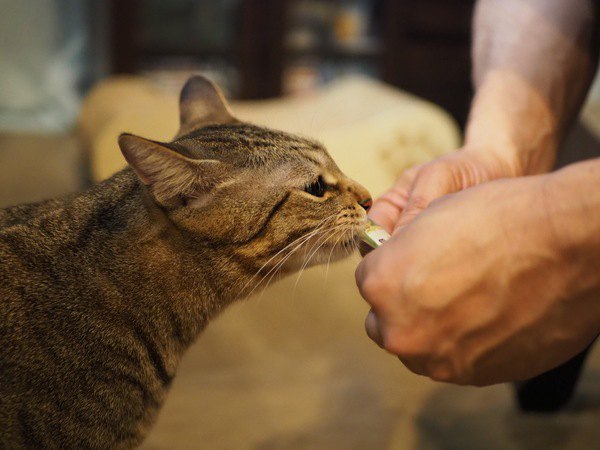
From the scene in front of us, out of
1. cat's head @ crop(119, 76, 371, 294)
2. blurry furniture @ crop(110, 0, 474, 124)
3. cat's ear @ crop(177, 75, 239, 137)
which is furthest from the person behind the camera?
blurry furniture @ crop(110, 0, 474, 124)

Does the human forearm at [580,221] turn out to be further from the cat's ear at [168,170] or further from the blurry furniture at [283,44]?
the blurry furniture at [283,44]

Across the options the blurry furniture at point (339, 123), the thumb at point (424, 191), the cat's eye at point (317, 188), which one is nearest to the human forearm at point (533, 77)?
the thumb at point (424, 191)

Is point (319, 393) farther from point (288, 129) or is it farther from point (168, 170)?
point (288, 129)

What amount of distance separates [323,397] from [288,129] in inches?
38.2

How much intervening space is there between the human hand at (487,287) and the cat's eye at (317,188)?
0.31 m

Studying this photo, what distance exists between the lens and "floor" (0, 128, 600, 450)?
1200 millimetres

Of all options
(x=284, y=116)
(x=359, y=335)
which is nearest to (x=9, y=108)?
(x=284, y=116)

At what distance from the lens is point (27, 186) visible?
90.7 inches

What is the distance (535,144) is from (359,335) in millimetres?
633

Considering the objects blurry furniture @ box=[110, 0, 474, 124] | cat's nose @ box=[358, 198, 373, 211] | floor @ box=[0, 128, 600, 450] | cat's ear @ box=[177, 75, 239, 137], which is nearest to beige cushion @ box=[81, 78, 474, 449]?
floor @ box=[0, 128, 600, 450]

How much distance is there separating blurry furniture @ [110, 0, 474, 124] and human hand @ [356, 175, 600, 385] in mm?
3136

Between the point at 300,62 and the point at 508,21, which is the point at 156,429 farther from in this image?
the point at 300,62

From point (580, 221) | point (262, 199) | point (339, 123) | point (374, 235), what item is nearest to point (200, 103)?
point (262, 199)

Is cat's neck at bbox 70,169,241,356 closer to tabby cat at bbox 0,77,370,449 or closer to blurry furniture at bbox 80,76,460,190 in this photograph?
tabby cat at bbox 0,77,370,449
